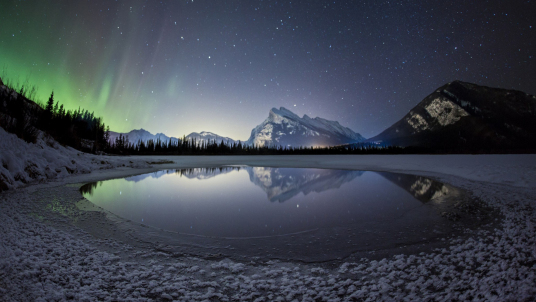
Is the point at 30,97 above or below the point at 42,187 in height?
above

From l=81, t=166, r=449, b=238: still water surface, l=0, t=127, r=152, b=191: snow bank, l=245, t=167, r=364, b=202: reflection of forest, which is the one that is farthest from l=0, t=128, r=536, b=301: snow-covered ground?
l=0, t=127, r=152, b=191: snow bank

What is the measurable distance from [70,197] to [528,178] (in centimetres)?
1790

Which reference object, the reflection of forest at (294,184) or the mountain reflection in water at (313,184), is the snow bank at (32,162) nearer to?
the mountain reflection in water at (313,184)

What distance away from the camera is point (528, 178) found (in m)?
10.2

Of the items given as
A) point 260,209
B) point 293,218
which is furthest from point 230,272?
point 260,209

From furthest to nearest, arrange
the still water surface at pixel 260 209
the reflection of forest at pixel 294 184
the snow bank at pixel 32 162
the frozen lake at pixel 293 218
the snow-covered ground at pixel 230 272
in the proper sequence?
the reflection of forest at pixel 294 184 → the snow bank at pixel 32 162 → the still water surface at pixel 260 209 → the frozen lake at pixel 293 218 → the snow-covered ground at pixel 230 272

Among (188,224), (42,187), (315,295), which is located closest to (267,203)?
(188,224)

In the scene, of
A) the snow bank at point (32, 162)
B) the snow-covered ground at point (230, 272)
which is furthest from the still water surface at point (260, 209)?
the snow bank at point (32, 162)

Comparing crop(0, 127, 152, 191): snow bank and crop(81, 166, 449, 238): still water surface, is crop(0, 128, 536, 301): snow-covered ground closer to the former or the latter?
crop(81, 166, 449, 238): still water surface

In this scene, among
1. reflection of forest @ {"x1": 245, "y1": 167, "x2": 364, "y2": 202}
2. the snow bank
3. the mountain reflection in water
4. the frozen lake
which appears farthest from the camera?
reflection of forest @ {"x1": 245, "y1": 167, "x2": 364, "y2": 202}

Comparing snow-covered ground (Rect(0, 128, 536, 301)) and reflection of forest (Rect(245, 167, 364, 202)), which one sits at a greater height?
reflection of forest (Rect(245, 167, 364, 202))

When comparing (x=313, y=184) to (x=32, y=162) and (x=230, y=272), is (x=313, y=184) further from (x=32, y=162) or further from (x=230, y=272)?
(x=32, y=162)

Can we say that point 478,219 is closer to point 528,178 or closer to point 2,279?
point 2,279

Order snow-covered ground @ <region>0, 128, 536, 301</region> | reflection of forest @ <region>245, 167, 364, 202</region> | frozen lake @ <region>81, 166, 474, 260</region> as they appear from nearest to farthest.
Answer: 1. snow-covered ground @ <region>0, 128, 536, 301</region>
2. frozen lake @ <region>81, 166, 474, 260</region>
3. reflection of forest @ <region>245, 167, 364, 202</region>
